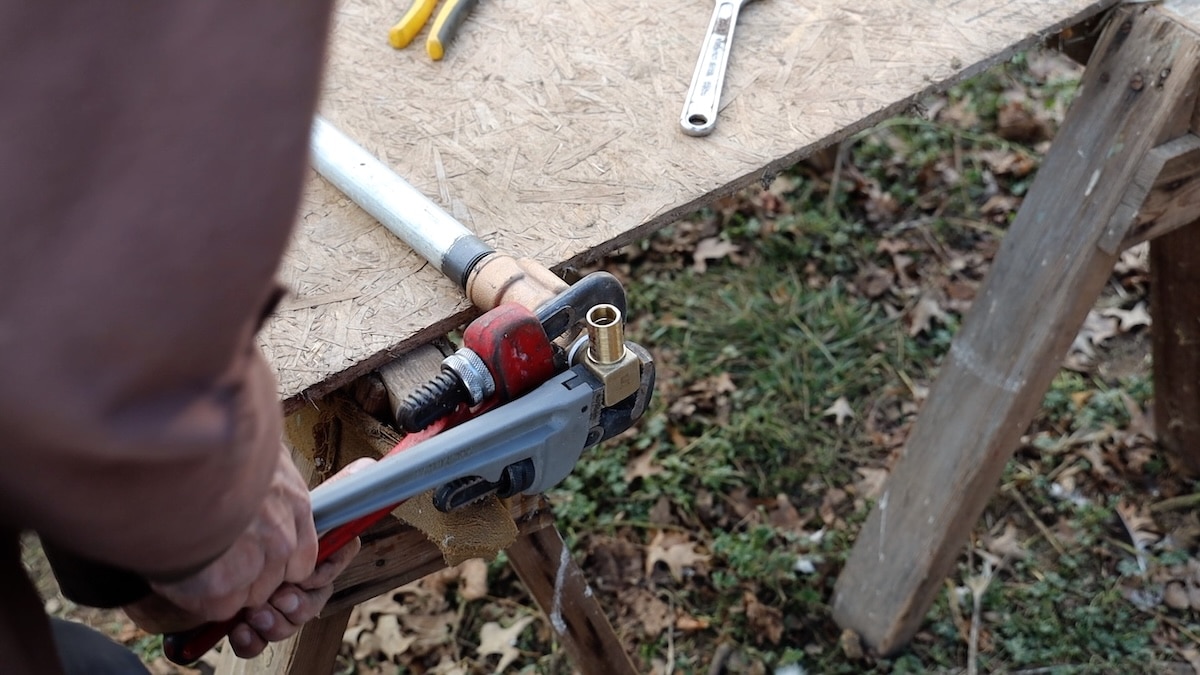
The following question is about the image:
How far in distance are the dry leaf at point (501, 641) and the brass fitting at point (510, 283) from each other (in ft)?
4.77

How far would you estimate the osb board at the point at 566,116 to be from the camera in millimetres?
1512

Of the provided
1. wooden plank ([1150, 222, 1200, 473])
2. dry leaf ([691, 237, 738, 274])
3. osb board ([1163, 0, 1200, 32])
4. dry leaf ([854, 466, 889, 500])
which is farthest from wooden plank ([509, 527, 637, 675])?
dry leaf ([691, 237, 738, 274])

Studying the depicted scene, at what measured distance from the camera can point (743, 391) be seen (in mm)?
3125

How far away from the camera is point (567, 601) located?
6.16 ft

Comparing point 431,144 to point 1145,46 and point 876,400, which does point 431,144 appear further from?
point 876,400

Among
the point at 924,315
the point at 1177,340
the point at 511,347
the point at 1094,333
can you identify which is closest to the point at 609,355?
the point at 511,347

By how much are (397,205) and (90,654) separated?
28.0 inches

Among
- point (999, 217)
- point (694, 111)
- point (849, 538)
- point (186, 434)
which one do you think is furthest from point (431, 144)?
point (999, 217)

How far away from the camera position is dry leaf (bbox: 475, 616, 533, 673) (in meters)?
2.64

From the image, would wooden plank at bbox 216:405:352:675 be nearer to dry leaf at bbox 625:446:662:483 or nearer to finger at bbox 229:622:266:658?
finger at bbox 229:622:266:658

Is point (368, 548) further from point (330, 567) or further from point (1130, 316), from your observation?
point (1130, 316)

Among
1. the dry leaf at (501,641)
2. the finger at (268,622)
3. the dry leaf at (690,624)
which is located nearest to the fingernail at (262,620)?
the finger at (268,622)

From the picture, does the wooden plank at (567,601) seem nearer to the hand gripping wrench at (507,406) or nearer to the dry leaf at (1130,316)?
the hand gripping wrench at (507,406)

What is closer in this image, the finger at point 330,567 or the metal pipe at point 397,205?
the finger at point 330,567
